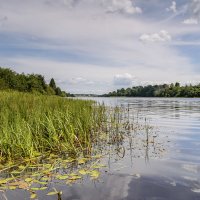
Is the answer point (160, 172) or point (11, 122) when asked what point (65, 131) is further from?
point (160, 172)

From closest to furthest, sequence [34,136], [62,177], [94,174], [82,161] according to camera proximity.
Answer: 1. [62,177]
2. [94,174]
3. [82,161]
4. [34,136]

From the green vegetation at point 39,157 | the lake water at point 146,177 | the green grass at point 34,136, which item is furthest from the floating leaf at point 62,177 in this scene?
the green grass at point 34,136

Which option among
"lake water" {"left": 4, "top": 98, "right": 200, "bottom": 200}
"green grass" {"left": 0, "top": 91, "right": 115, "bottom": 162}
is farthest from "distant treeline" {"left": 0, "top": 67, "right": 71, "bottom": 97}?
"lake water" {"left": 4, "top": 98, "right": 200, "bottom": 200}

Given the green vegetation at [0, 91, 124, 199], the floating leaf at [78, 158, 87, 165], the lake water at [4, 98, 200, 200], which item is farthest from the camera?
the floating leaf at [78, 158, 87, 165]

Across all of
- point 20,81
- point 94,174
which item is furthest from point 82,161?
point 20,81

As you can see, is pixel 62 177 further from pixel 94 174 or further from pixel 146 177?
pixel 146 177

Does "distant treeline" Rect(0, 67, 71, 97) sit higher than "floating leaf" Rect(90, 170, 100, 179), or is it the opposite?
"distant treeline" Rect(0, 67, 71, 97)

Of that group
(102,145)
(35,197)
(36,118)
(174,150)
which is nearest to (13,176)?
(35,197)

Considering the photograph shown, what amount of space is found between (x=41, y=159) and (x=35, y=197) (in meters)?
3.15

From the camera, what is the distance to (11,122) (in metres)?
11.6

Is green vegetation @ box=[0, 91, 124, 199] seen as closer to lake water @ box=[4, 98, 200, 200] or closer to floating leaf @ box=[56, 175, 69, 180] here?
floating leaf @ box=[56, 175, 69, 180]

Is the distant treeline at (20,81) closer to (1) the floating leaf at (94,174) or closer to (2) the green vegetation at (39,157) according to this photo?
(2) the green vegetation at (39,157)

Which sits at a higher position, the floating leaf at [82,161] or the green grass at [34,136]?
the green grass at [34,136]

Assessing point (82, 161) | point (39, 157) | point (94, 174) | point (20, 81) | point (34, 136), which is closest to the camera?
point (94, 174)
